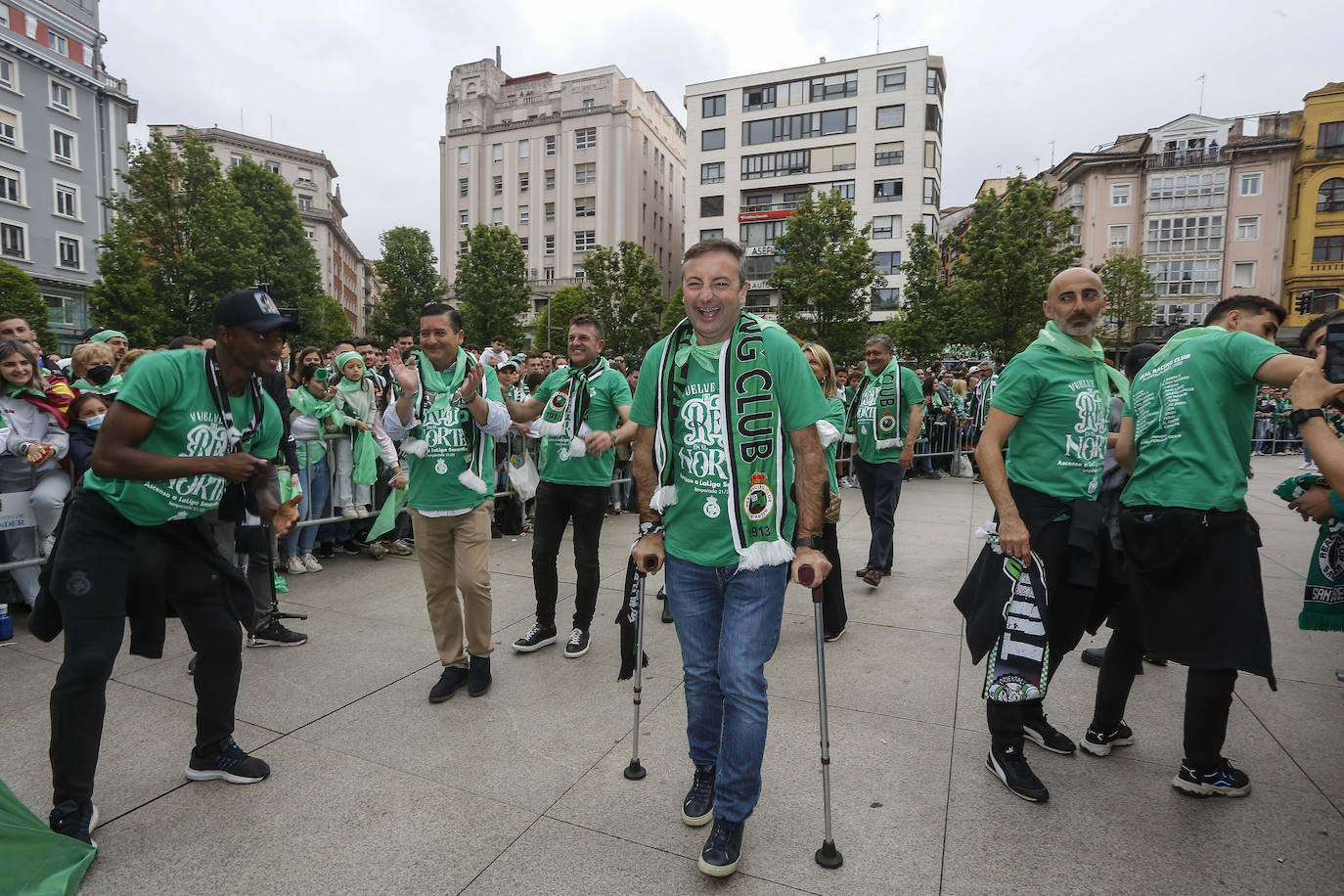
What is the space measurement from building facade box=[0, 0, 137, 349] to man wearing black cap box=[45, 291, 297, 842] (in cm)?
4474

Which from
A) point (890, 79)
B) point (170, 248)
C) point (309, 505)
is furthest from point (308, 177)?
point (309, 505)

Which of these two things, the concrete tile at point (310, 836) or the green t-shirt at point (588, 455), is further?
the green t-shirt at point (588, 455)

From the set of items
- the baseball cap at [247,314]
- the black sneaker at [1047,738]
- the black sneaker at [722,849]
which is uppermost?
the baseball cap at [247,314]

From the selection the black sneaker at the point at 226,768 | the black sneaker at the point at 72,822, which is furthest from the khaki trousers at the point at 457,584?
the black sneaker at the point at 72,822

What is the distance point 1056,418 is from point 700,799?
222 centimetres

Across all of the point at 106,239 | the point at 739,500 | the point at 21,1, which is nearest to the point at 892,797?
the point at 739,500

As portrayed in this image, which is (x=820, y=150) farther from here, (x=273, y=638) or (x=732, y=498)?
(x=732, y=498)

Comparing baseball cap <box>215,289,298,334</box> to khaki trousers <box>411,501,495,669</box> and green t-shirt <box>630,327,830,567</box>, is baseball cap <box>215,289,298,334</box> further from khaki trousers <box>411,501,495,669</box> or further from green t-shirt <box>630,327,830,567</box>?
green t-shirt <box>630,327,830,567</box>

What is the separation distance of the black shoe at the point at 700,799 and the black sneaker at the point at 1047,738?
1.63 m

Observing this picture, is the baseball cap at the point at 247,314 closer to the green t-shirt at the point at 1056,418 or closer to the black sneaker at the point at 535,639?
the black sneaker at the point at 535,639

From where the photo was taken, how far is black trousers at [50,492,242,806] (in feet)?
8.73

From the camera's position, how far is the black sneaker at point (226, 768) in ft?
10.2

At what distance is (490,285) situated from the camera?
42.2m

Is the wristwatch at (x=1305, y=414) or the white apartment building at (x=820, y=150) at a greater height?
the white apartment building at (x=820, y=150)
